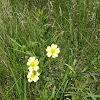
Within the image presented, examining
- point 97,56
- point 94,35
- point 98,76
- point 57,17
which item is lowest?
point 98,76

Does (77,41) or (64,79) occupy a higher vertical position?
(77,41)

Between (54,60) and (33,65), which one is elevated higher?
(54,60)

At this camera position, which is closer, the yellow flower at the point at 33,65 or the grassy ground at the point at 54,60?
the yellow flower at the point at 33,65

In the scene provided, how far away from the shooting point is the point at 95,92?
1123 millimetres

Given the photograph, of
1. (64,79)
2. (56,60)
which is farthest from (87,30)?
(64,79)

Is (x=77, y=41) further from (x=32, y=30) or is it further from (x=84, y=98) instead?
(x=84, y=98)

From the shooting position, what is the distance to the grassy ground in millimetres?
1125

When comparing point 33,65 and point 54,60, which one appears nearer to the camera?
point 33,65

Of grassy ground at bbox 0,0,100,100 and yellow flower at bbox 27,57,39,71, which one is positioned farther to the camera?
grassy ground at bbox 0,0,100,100

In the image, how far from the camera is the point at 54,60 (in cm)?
143

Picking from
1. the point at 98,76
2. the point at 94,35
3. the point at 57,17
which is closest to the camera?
the point at 98,76

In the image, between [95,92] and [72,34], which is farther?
[72,34]

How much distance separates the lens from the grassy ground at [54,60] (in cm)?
112

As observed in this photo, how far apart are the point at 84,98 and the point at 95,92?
152mm
